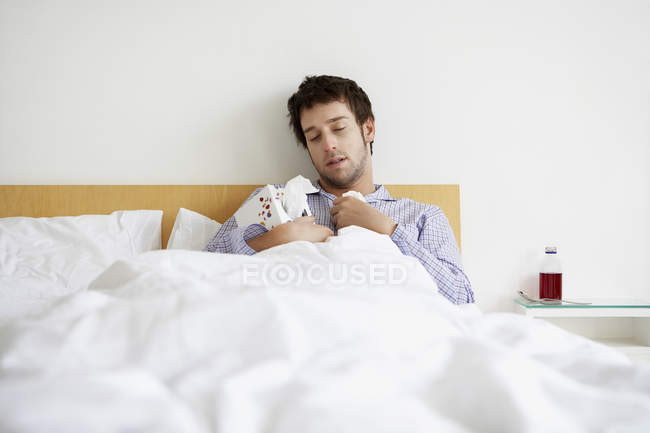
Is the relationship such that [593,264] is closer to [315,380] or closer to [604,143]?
[604,143]

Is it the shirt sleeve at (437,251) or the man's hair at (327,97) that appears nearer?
the shirt sleeve at (437,251)

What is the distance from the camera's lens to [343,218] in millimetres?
1242

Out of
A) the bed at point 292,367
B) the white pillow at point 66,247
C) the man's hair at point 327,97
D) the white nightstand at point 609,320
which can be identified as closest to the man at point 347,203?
the man's hair at point 327,97

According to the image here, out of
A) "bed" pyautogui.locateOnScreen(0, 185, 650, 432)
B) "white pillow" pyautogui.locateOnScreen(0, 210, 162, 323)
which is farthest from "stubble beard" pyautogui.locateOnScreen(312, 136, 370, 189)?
"bed" pyautogui.locateOnScreen(0, 185, 650, 432)

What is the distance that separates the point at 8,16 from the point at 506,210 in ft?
7.08

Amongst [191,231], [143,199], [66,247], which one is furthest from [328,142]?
[66,247]

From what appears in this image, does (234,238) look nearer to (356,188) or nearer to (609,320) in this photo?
(356,188)

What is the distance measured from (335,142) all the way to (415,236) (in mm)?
451

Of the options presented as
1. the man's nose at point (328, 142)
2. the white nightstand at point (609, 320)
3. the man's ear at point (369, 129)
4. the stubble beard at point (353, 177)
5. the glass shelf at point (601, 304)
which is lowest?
the white nightstand at point (609, 320)

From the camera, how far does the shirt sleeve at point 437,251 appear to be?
116cm

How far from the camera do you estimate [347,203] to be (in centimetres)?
126

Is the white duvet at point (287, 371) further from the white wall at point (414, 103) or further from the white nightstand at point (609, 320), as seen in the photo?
the white wall at point (414, 103)

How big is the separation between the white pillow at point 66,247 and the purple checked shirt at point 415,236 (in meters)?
0.31

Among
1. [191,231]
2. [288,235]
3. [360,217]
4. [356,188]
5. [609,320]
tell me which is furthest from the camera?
[609,320]
